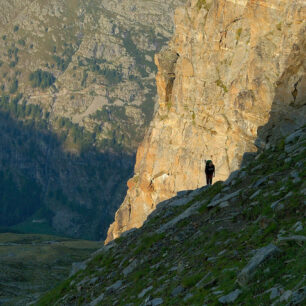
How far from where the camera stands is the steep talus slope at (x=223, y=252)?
14.9 meters

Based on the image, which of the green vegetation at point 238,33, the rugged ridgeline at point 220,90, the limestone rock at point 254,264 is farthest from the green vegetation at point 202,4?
the limestone rock at point 254,264

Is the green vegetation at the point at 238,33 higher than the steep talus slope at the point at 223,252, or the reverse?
the green vegetation at the point at 238,33

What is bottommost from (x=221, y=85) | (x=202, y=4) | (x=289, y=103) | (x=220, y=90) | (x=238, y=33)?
(x=289, y=103)

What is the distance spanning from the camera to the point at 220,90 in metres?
96.7

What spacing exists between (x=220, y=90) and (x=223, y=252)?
79.1 m

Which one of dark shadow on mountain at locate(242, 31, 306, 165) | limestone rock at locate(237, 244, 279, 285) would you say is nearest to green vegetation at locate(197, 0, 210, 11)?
dark shadow on mountain at locate(242, 31, 306, 165)

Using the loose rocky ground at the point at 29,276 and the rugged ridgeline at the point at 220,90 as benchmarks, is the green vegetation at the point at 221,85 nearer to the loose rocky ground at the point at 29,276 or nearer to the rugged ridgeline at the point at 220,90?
the rugged ridgeline at the point at 220,90

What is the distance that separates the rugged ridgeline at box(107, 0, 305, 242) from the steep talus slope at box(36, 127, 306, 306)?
1967cm

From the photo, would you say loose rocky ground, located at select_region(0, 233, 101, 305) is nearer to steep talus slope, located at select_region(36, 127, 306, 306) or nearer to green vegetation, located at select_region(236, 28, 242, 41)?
steep talus slope, located at select_region(36, 127, 306, 306)

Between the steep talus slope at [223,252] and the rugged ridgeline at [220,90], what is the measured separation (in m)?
19.7

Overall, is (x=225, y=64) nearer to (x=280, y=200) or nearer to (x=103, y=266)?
(x=103, y=266)

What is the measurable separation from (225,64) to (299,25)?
32565 millimetres

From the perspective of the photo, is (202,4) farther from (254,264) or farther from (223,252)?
(254,264)

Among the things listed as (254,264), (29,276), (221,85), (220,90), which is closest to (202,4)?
(221,85)
